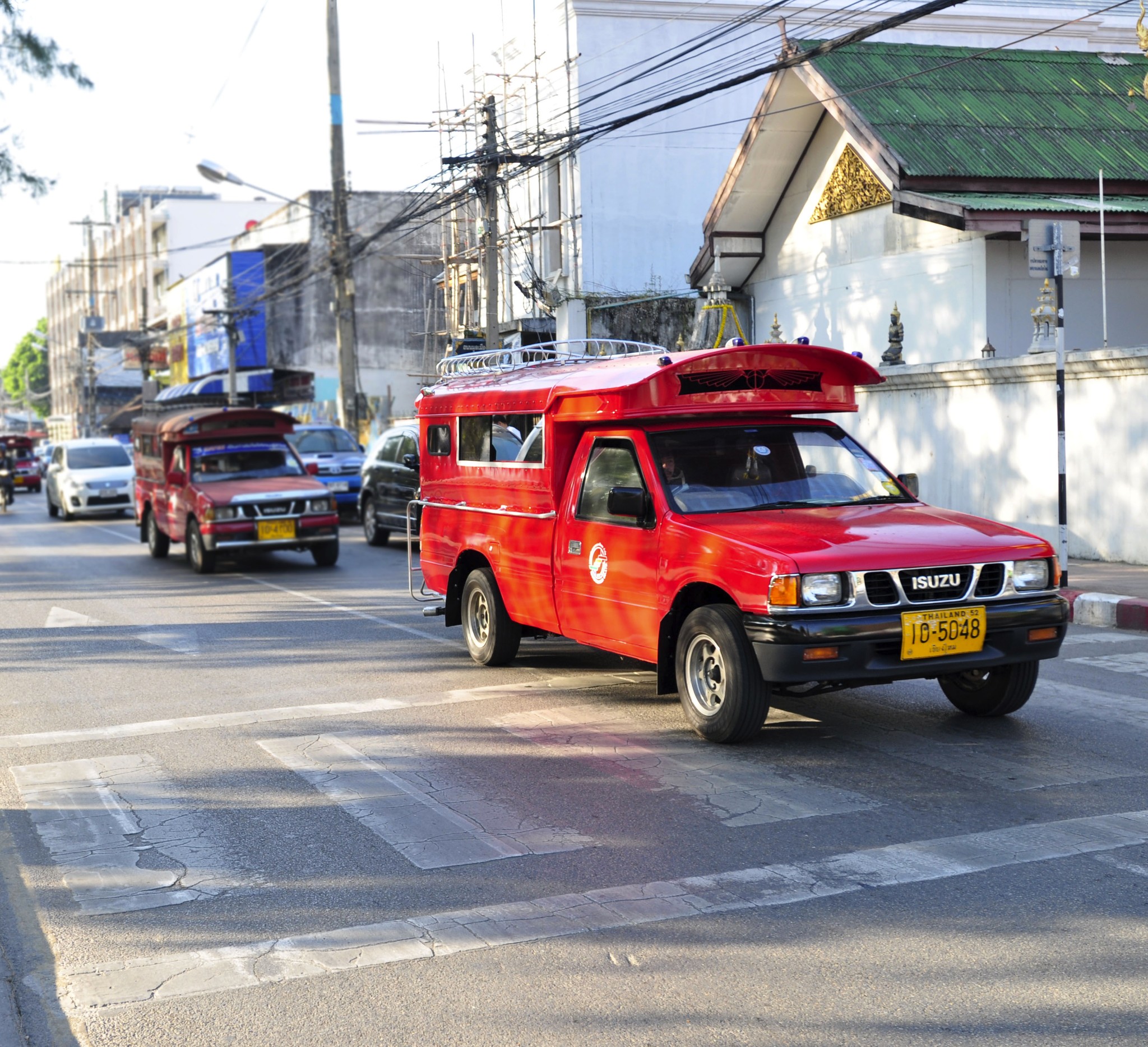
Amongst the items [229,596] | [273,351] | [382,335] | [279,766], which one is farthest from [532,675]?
[273,351]

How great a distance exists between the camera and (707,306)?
956 inches

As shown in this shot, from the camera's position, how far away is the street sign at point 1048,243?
12.7m

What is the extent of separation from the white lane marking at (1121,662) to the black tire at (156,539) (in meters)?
13.7

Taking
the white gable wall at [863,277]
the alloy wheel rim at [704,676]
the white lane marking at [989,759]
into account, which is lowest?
the white lane marking at [989,759]

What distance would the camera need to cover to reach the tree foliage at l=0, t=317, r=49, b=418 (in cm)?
14862

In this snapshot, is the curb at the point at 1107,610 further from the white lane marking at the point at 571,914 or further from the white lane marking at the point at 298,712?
the white lane marking at the point at 571,914

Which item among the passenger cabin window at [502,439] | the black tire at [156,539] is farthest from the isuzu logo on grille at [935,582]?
the black tire at [156,539]

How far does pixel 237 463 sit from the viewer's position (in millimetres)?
18609

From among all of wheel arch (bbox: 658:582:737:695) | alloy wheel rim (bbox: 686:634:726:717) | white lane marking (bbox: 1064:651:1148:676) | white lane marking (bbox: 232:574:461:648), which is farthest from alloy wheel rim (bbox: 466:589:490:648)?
white lane marking (bbox: 1064:651:1148:676)

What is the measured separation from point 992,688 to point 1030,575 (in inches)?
32.9

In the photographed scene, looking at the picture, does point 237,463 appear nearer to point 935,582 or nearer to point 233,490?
point 233,490

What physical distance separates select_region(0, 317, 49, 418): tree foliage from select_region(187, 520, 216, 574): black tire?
447 feet

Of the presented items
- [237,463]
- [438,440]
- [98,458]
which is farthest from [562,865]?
[98,458]

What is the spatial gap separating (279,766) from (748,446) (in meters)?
3.32
